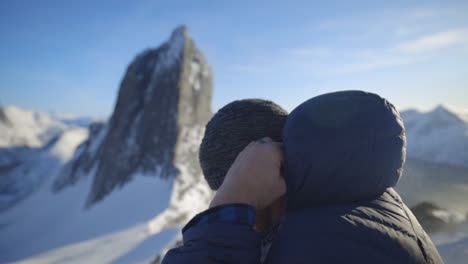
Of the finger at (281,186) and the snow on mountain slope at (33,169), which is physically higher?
the finger at (281,186)

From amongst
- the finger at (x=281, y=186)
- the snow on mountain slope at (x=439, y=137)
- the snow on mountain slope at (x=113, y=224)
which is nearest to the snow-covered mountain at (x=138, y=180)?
the snow on mountain slope at (x=113, y=224)

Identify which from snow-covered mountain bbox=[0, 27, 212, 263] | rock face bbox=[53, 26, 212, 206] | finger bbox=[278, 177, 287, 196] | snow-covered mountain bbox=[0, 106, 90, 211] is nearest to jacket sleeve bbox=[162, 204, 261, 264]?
finger bbox=[278, 177, 287, 196]

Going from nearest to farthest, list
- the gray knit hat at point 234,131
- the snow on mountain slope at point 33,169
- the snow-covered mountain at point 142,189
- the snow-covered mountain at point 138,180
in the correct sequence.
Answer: the gray knit hat at point 234,131
the snow-covered mountain at point 142,189
the snow-covered mountain at point 138,180
the snow on mountain slope at point 33,169

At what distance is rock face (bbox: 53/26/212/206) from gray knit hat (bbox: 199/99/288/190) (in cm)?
1318

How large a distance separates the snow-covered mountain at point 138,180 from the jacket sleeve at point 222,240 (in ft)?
27.0

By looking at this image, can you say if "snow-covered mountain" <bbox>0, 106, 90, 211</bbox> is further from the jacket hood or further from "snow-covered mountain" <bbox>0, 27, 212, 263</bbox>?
the jacket hood

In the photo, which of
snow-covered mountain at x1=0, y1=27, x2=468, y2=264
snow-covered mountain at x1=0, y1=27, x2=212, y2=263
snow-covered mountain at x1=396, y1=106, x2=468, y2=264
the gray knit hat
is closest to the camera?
the gray knit hat

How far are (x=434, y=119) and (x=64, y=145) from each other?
65.0 meters

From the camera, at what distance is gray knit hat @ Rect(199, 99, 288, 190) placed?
1217 millimetres

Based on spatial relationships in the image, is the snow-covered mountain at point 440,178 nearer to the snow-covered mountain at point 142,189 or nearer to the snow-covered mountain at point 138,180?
the snow-covered mountain at point 142,189

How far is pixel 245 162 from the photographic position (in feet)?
2.76

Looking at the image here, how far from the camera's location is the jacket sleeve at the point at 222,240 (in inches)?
27.4

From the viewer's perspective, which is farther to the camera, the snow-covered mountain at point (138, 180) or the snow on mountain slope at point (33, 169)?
the snow on mountain slope at point (33, 169)

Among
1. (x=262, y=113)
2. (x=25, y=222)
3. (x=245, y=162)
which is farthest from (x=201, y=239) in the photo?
(x=25, y=222)
